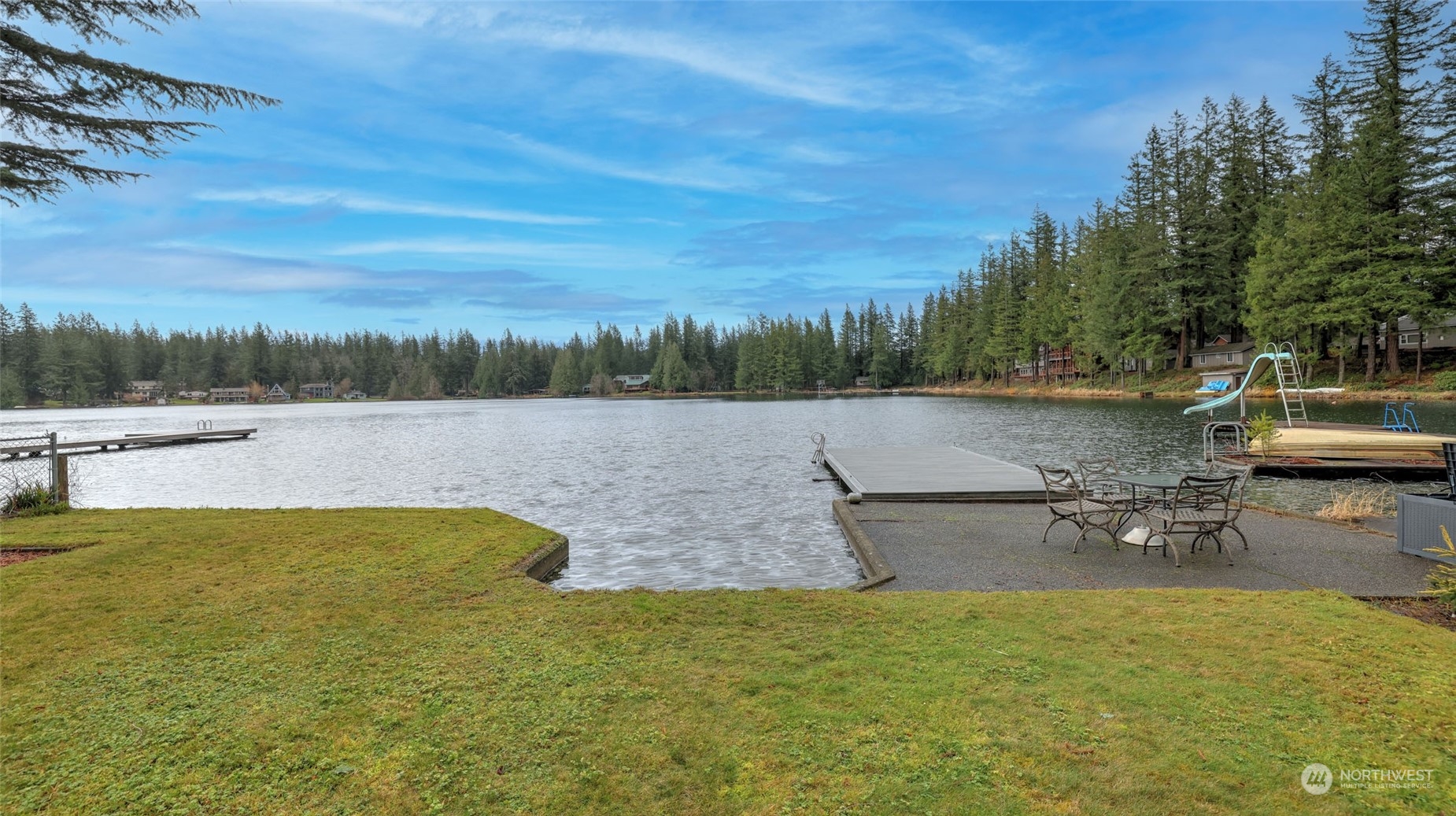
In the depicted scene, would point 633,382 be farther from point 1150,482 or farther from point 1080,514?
point 1150,482

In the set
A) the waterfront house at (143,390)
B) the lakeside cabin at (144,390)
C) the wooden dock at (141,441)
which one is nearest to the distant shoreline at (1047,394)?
the lakeside cabin at (144,390)

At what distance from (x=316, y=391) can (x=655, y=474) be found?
6150 inches

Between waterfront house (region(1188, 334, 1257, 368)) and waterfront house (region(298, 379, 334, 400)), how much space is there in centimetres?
15427

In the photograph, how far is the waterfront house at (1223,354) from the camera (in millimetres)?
53562

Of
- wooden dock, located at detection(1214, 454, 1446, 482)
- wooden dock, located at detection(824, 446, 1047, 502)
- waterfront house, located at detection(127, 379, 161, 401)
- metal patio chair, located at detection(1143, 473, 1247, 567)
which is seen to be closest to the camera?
Answer: metal patio chair, located at detection(1143, 473, 1247, 567)

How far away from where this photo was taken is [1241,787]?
9.80ft

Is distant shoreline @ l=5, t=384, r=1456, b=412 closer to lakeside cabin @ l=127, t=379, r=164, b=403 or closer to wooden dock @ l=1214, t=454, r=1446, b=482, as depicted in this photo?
lakeside cabin @ l=127, t=379, r=164, b=403

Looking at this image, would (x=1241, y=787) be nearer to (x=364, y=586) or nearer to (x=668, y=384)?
(x=364, y=586)

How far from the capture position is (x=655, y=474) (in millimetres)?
19797

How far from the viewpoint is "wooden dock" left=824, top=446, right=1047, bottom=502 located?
11766mm

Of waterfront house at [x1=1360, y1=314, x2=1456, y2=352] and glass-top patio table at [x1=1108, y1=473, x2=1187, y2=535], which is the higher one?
waterfront house at [x1=1360, y1=314, x2=1456, y2=352]

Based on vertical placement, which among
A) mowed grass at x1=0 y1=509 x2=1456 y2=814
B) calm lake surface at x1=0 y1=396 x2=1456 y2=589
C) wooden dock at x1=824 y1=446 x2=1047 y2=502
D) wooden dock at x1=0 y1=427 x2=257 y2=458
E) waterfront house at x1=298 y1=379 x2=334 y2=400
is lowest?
calm lake surface at x1=0 y1=396 x2=1456 y2=589

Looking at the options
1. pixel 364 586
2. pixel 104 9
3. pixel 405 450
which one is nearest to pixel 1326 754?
pixel 364 586

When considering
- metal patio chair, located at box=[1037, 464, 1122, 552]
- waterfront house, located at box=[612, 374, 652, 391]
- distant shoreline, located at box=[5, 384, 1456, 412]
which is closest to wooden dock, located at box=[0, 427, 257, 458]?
metal patio chair, located at box=[1037, 464, 1122, 552]
